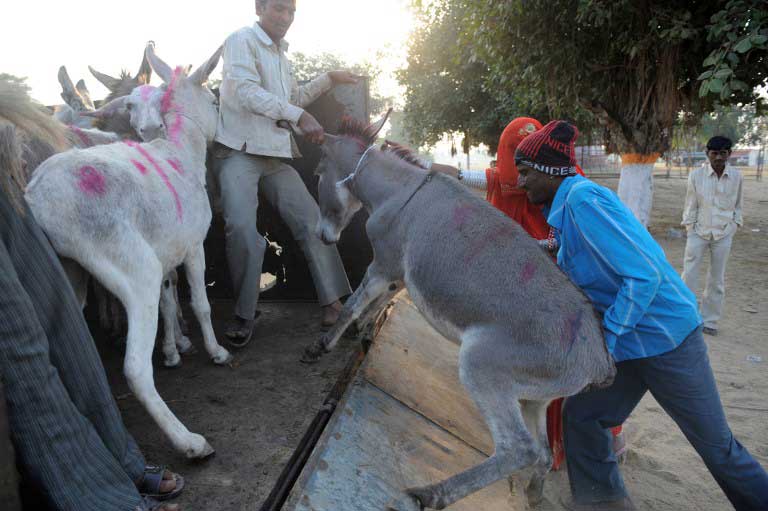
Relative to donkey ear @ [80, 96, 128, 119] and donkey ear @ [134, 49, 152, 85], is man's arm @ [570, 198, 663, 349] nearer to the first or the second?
donkey ear @ [80, 96, 128, 119]

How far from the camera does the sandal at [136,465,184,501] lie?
206 cm

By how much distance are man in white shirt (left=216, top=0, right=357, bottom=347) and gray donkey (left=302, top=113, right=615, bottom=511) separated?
0.90 m

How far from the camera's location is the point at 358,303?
3.09m

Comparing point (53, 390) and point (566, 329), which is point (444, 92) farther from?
point (53, 390)

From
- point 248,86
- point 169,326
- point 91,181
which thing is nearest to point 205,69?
point 248,86

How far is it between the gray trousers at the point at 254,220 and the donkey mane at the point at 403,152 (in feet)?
3.34

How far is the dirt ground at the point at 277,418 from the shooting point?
2.30m

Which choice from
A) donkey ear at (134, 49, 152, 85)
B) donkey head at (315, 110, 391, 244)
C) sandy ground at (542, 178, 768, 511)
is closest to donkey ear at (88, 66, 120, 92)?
donkey ear at (134, 49, 152, 85)

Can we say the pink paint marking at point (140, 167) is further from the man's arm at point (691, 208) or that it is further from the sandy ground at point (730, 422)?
the man's arm at point (691, 208)

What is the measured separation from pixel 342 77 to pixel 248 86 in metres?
1.08

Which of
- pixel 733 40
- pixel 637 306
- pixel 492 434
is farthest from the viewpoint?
pixel 733 40

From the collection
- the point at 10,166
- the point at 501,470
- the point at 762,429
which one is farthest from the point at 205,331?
the point at 762,429

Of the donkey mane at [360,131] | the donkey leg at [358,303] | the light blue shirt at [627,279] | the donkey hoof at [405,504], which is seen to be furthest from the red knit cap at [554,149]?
the donkey hoof at [405,504]

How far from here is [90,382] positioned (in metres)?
1.95
